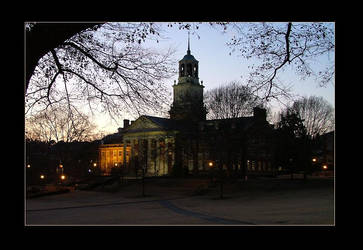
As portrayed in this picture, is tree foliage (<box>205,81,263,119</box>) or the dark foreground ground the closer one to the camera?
the dark foreground ground

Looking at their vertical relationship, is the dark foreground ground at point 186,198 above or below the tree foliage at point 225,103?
below

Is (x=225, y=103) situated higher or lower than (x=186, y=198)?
higher

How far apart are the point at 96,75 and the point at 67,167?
6347cm

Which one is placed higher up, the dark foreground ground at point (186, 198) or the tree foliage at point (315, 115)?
the tree foliage at point (315, 115)

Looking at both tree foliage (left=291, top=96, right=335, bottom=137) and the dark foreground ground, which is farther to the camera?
tree foliage (left=291, top=96, right=335, bottom=137)

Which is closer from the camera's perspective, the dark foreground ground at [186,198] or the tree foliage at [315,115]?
the dark foreground ground at [186,198]

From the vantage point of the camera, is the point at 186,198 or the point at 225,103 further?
the point at 225,103

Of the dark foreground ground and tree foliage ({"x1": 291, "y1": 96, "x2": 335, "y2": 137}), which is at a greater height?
tree foliage ({"x1": 291, "y1": 96, "x2": 335, "y2": 137})

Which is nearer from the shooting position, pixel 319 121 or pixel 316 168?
pixel 319 121

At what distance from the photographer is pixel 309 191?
41094 mm
